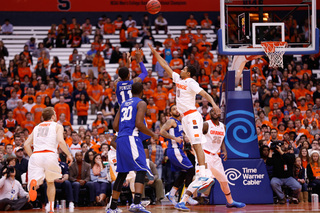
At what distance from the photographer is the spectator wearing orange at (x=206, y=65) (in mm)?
21812

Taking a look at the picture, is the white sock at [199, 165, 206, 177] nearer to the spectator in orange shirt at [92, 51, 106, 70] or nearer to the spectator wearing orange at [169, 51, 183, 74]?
the spectator wearing orange at [169, 51, 183, 74]

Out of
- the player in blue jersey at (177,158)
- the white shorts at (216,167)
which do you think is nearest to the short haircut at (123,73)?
the player in blue jersey at (177,158)

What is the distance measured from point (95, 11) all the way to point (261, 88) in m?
10.7

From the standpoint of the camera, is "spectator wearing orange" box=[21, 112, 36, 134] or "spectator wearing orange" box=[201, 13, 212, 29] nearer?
"spectator wearing orange" box=[21, 112, 36, 134]

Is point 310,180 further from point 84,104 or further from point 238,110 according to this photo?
point 84,104

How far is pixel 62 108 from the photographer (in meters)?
18.3

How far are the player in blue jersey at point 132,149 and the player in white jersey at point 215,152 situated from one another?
245 cm

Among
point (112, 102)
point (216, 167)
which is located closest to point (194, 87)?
point (216, 167)

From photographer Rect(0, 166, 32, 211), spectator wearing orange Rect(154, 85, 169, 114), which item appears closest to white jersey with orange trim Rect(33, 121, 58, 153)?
photographer Rect(0, 166, 32, 211)

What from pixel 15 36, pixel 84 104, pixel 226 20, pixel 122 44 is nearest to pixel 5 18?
pixel 15 36

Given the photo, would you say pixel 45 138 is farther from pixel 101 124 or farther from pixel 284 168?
pixel 101 124

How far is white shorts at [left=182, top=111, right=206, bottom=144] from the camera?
10062mm

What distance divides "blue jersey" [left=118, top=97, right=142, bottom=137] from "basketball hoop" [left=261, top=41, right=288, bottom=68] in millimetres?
4199

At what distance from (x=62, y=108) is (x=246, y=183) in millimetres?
8326
